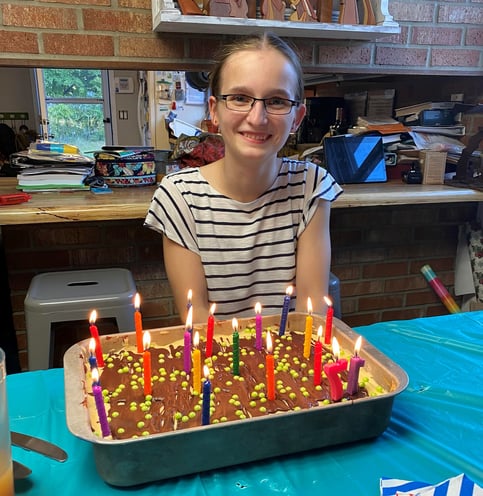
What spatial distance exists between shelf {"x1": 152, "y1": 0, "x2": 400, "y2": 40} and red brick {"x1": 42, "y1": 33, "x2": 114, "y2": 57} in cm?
20

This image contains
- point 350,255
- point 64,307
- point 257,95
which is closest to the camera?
point 257,95

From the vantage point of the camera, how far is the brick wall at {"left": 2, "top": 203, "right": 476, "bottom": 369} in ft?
6.51

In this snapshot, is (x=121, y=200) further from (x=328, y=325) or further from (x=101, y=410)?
(x=101, y=410)

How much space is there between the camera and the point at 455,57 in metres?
2.22

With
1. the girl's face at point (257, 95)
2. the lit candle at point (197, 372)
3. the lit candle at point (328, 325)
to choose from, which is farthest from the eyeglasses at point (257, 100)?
the lit candle at point (197, 372)

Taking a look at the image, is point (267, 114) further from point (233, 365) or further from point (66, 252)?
point (66, 252)

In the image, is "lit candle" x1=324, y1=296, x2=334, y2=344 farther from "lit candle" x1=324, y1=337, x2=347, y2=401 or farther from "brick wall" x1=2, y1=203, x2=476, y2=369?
"brick wall" x1=2, y1=203, x2=476, y2=369

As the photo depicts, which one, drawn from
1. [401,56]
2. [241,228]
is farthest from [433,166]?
[241,228]

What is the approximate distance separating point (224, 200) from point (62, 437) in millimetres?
762

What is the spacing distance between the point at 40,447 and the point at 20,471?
0.04 m

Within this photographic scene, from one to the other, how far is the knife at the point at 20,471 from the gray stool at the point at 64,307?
0.96m

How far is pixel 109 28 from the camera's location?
1.79 meters

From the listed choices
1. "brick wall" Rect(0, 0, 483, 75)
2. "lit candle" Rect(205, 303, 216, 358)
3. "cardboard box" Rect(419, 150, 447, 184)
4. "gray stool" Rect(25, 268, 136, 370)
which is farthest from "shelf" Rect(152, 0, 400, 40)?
"lit candle" Rect(205, 303, 216, 358)

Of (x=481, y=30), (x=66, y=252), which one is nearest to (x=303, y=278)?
(x=66, y=252)
